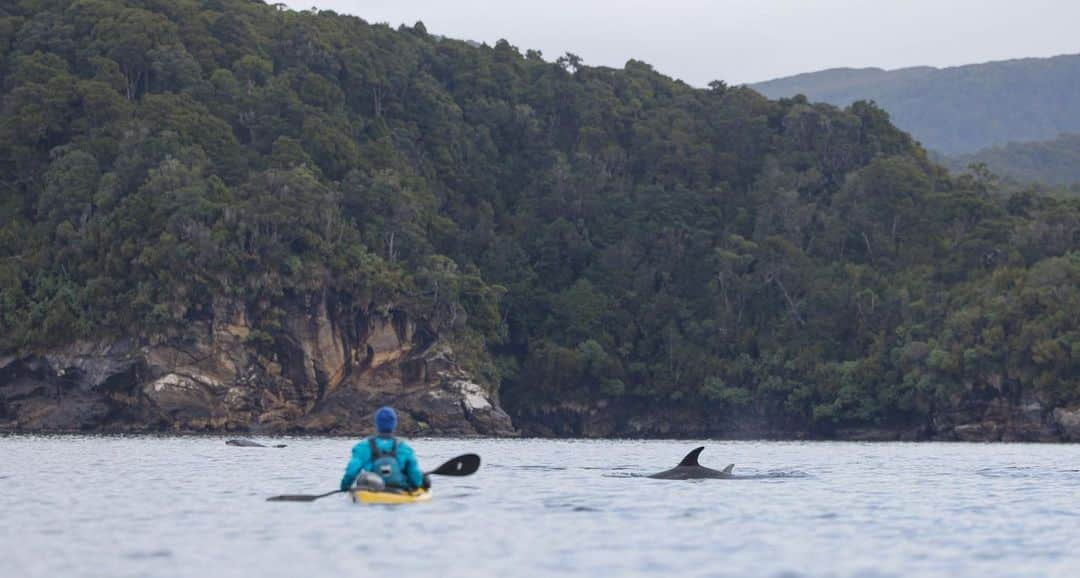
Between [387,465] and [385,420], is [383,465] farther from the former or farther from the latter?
[385,420]

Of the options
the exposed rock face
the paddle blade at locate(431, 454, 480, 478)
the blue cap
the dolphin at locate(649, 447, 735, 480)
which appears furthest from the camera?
the exposed rock face

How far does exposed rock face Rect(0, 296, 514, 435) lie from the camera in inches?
4050

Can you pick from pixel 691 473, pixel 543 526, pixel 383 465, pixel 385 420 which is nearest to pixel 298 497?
pixel 383 465

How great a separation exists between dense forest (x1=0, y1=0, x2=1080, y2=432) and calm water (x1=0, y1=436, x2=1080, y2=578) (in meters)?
70.5

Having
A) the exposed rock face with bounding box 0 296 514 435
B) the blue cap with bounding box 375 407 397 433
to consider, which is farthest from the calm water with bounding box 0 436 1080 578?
the exposed rock face with bounding box 0 296 514 435

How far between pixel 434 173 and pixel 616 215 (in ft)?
59.8

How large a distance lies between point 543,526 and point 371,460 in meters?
3.94

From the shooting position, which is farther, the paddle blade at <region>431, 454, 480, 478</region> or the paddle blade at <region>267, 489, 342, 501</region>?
the paddle blade at <region>431, 454, 480, 478</region>

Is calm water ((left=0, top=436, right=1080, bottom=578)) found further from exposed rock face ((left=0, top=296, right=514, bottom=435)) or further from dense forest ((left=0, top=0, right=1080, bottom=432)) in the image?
dense forest ((left=0, top=0, right=1080, bottom=432))

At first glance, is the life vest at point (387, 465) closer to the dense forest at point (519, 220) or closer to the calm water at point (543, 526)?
the calm water at point (543, 526)

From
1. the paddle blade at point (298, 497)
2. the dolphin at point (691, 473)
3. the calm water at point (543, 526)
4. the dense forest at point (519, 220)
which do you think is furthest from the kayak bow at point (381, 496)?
the dense forest at point (519, 220)

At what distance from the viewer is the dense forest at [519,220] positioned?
364 feet

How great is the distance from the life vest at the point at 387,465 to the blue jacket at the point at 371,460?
6 centimetres

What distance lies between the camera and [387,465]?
27.2 m
